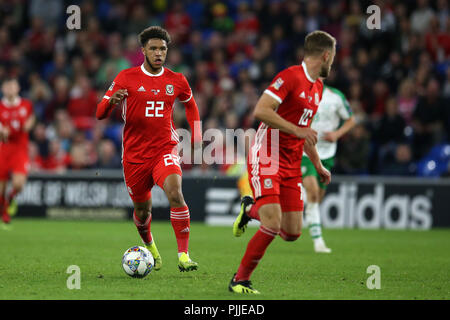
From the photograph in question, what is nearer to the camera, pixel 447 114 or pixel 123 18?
pixel 447 114

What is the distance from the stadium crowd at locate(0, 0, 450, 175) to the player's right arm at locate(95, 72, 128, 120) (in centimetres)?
857

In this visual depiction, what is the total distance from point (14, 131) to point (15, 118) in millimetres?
272

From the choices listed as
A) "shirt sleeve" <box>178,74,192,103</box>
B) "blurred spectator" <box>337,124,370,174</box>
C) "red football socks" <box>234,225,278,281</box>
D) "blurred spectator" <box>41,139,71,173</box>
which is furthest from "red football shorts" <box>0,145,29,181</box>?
"red football socks" <box>234,225,278,281</box>

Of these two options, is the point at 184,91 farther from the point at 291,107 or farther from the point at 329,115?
the point at 329,115

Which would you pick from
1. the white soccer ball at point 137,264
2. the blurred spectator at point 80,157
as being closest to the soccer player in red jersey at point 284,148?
the white soccer ball at point 137,264

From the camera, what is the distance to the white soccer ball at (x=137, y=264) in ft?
24.1

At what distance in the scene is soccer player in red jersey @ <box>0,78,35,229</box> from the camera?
14141 millimetres

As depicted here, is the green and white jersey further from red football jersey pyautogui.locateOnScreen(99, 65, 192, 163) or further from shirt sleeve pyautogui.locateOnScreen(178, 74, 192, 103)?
red football jersey pyautogui.locateOnScreen(99, 65, 192, 163)

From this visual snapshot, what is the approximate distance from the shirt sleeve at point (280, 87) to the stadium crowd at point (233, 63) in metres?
9.21

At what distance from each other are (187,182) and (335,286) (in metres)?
9.30

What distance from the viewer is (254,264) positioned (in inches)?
249

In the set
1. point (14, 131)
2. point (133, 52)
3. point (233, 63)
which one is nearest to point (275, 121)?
point (14, 131)

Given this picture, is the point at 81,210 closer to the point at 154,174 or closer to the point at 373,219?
the point at 373,219
